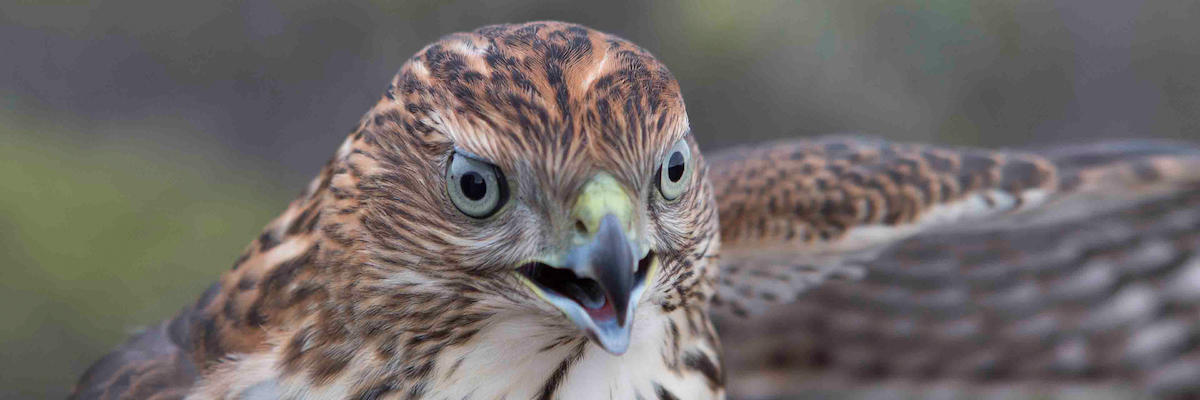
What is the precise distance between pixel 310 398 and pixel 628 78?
767 millimetres

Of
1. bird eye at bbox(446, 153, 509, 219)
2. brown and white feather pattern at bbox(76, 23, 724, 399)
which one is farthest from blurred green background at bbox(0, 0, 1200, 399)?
bird eye at bbox(446, 153, 509, 219)

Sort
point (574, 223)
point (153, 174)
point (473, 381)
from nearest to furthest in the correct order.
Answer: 1. point (574, 223)
2. point (473, 381)
3. point (153, 174)

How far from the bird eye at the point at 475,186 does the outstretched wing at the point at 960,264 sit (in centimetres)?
143

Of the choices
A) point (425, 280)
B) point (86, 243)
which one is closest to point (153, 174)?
point (86, 243)

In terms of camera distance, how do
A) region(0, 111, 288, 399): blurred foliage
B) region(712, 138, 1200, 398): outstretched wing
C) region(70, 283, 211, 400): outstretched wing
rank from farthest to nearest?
region(0, 111, 288, 399): blurred foliage
region(712, 138, 1200, 398): outstretched wing
region(70, 283, 211, 400): outstretched wing

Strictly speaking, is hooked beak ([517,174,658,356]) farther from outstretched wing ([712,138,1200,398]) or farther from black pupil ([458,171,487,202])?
outstretched wing ([712,138,1200,398])

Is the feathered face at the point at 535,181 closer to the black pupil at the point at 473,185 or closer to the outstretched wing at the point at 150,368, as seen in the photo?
the black pupil at the point at 473,185

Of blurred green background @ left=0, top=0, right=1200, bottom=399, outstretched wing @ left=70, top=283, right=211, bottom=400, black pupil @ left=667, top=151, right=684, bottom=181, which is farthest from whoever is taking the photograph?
blurred green background @ left=0, top=0, right=1200, bottom=399

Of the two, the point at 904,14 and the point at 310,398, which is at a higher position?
the point at 904,14

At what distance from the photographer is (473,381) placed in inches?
71.6

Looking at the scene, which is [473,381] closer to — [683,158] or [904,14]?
[683,158]

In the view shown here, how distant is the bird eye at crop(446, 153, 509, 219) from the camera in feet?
5.23

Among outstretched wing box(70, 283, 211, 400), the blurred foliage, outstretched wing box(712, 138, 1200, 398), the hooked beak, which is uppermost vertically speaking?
the blurred foliage

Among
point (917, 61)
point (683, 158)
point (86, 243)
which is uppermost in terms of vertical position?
point (917, 61)
